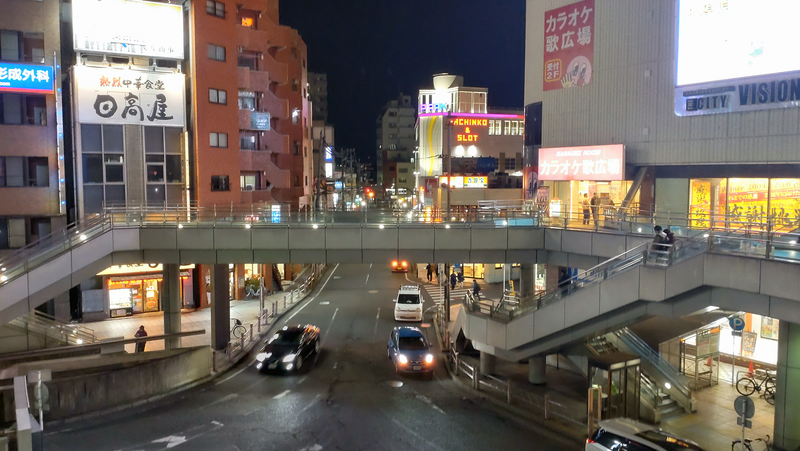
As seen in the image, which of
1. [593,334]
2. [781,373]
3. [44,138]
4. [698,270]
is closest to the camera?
[698,270]

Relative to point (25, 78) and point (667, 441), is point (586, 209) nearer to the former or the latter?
point (667, 441)

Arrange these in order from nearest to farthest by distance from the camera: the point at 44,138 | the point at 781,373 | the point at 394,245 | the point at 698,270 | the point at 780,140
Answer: the point at 698,270
the point at 781,373
the point at 780,140
the point at 394,245
the point at 44,138

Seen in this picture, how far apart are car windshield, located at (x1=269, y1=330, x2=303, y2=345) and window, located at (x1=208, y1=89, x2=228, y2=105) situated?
14.9 meters

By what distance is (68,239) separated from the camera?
65.3 feet

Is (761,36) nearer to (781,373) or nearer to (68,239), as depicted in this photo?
(781,373)

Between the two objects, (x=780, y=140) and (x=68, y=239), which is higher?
(x=780, y=140)

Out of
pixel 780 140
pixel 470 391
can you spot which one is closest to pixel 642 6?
pixel 780 140

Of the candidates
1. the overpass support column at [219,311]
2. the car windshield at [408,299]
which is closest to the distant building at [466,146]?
the car windshield at [408,299]

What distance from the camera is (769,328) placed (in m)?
20.2

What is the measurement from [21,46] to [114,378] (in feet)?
59.9

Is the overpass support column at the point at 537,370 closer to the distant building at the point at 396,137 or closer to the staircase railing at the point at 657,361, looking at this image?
the staircase railing at the point at 657,361

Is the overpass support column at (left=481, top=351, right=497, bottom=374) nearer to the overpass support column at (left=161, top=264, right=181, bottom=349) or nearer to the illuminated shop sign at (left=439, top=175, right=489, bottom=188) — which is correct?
the overpass support column at (left=161, top=264, right=181, bottom=349)

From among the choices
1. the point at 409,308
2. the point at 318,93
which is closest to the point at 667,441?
the point at 409,308

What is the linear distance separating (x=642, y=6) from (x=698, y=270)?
578 inches
